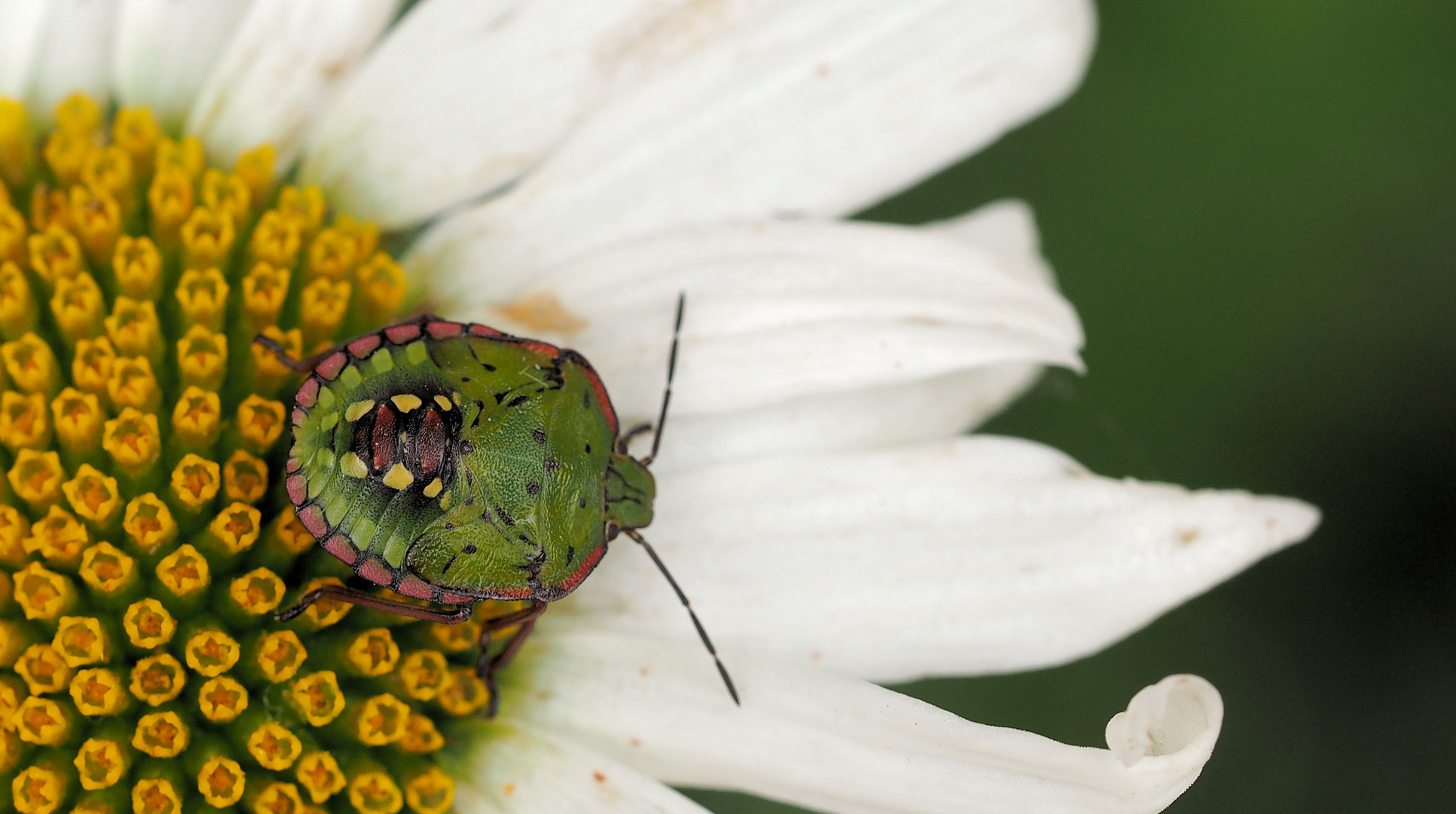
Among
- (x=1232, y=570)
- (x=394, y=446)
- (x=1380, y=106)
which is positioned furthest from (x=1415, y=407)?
(x=394, y=446)

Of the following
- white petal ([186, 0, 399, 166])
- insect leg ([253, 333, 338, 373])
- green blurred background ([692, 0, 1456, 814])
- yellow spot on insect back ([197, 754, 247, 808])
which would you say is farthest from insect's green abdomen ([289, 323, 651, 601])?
green blurred background ([692, 0, 1456, 814])

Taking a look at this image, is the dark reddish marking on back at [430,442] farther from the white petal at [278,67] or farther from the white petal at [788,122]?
the white petal at [278,67]

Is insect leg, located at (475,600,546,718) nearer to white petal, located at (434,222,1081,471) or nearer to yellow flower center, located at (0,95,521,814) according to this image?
yellow flower center, located at (0,95,521,814)

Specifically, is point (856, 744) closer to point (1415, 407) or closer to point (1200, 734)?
point (1200, 734)

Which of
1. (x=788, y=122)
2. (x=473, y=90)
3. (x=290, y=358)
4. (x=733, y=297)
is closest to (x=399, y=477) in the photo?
(x=290, y=358)

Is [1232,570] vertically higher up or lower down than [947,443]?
lower down

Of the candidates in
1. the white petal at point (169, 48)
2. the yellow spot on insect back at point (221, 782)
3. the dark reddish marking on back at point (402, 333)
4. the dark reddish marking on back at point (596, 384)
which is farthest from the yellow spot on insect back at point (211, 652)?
the white petal at point (169, 48)
